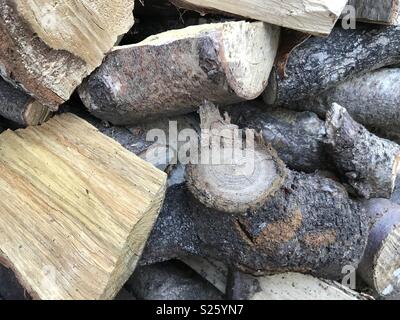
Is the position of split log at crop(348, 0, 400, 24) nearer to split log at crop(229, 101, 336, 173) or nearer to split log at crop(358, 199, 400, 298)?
split log at crop(229, 101, 336, 173)

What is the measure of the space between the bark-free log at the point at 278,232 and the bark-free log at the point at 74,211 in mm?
129

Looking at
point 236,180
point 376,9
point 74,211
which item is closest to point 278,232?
point 236,180

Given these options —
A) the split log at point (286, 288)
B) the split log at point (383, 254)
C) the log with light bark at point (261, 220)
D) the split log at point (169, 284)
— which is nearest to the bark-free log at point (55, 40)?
the log with light bark at point (261, 220)

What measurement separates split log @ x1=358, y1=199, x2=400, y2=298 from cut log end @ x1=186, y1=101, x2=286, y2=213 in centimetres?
46

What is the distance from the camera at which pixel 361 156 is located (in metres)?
1.58

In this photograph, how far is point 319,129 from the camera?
1706 millimetres

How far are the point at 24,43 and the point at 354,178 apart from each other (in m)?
1.07

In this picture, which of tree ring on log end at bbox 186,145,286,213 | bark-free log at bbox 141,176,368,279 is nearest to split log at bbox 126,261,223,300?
bark-free log at bbox 141,176,368,279

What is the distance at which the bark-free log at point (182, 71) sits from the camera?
52.5 inches

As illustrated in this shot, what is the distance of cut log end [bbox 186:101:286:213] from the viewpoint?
1379mm

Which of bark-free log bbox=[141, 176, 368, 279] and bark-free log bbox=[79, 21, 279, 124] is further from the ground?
bark-free log bbox=[79, 21, 279, 124]

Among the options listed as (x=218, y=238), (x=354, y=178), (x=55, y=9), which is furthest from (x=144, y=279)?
(x=55, y=9)

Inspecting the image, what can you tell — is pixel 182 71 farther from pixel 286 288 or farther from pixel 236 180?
pixel 286 288

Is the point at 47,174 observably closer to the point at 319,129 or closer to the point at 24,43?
the point at 24,43
